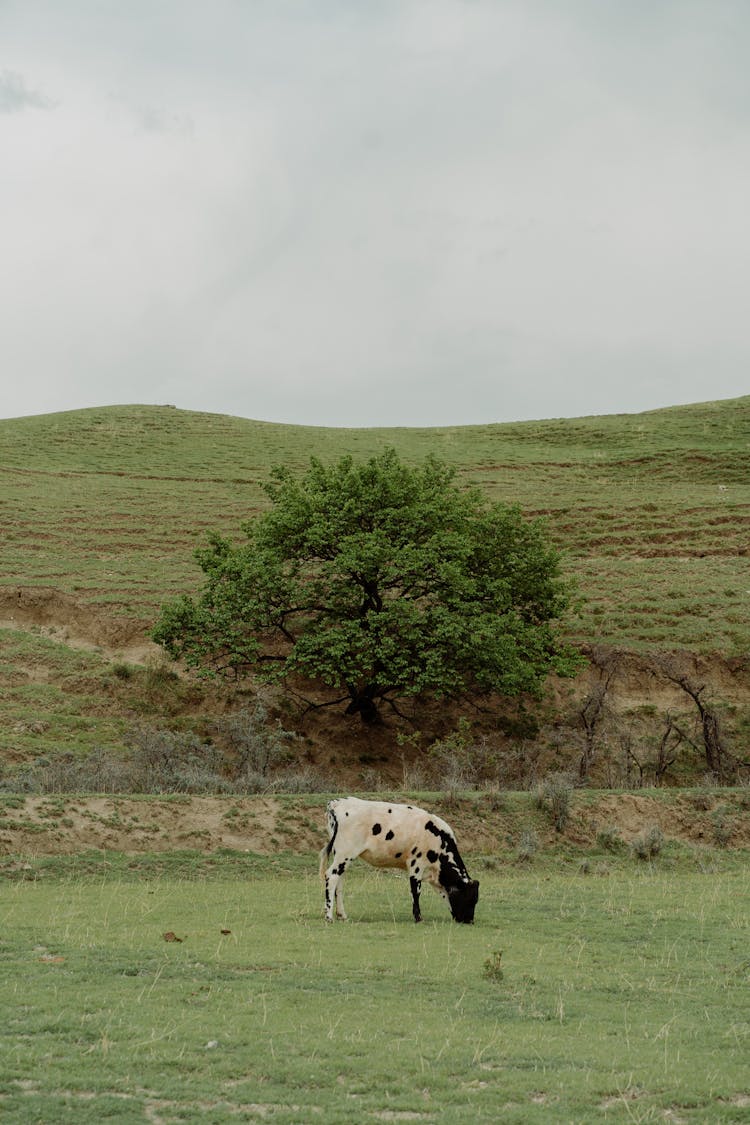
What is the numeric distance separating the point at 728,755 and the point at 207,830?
18256 millimetres

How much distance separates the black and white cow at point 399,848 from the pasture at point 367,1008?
0.50 metres

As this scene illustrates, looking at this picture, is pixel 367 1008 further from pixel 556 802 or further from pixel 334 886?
pixel 556 802

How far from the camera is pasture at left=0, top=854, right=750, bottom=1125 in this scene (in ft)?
24.1

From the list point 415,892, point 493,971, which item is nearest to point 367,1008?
point 493,971

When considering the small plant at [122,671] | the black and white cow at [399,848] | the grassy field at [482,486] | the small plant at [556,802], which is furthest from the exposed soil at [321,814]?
the grassy field at [482,486]

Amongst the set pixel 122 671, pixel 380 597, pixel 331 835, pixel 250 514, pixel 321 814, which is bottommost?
pixel 321 814

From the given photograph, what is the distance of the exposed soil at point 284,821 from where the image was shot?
19.6 metres

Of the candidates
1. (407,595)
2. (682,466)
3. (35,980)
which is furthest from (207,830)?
(682,466)

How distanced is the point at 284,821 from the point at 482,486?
47.1m

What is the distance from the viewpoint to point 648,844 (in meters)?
21.9

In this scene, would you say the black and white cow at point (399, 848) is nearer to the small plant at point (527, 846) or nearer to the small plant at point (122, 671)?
the small plant at point (527, 846)

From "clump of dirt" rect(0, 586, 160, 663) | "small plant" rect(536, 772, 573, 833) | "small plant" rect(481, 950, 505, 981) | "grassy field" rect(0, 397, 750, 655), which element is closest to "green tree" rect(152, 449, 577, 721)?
"clump of dirt" rect(0, 586, 160, 663)

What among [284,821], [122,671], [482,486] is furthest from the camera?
[482,486]

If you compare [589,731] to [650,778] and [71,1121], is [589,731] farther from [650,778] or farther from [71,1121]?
[71,1121]
